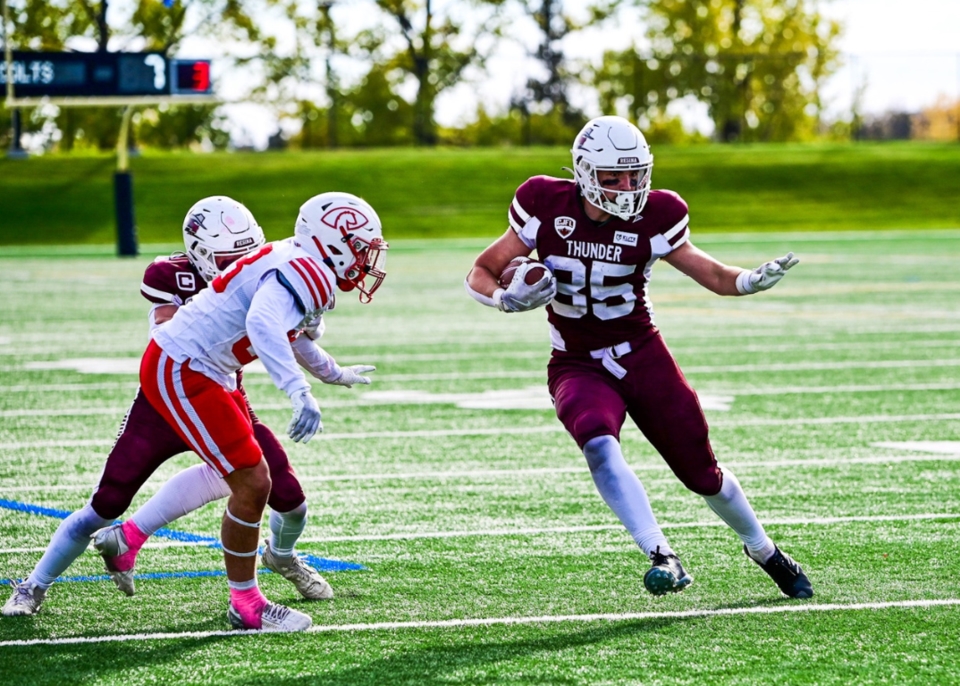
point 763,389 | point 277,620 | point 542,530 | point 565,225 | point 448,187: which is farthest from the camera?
point 448,187

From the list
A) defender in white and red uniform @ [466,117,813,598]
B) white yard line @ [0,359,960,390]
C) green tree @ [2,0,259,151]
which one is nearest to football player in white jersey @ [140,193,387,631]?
defender in white and red uniform @ [466,117,813,598]

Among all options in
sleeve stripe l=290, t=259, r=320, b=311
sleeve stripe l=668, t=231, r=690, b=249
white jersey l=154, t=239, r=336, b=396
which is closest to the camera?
white jersey l=154, t=239, r=336, b=396

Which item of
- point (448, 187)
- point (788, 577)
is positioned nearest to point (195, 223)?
point (788, 577)

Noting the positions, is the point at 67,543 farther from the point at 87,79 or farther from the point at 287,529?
the point at 87,79

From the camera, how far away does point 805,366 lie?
11.2 m

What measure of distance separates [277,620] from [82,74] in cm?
2042

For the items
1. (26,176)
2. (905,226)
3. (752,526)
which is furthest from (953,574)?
(26,176)

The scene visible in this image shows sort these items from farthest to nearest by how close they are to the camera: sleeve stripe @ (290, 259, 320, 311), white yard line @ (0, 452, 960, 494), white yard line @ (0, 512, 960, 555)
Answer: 1. white yard line @ (0, 452, 960, 494)
2. white yard line @ (0, 512, 960, 555)
3. sleeve stripe @ (290, 259, 320, 311)

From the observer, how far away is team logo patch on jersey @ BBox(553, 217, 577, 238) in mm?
5109

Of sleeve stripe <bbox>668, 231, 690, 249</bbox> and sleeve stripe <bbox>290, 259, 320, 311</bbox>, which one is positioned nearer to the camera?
sleeve stripe <bbox>290, 259, 320, 311</bbox>

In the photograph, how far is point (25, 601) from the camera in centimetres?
487

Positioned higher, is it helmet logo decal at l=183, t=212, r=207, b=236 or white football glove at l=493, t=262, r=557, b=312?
helmet logo decal at l=183, t=212, r=207, b=236

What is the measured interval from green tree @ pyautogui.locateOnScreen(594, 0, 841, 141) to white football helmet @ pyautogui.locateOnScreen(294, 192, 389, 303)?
4129 cm

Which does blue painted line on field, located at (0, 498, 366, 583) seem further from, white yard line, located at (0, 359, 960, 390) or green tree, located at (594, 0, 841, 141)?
green tree, located at (594, 0, 841, 141)
